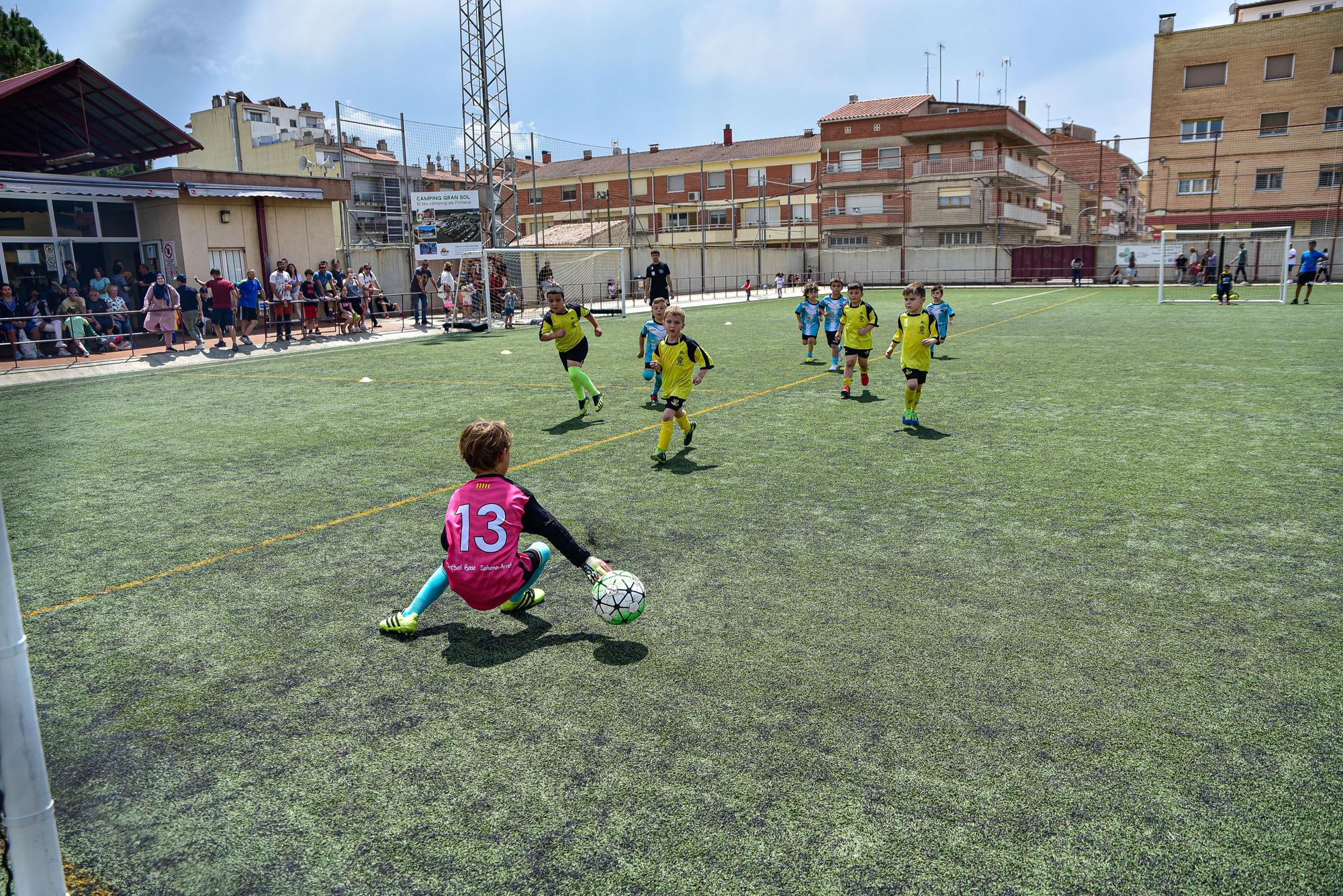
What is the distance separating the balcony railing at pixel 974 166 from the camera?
56000 millimetres

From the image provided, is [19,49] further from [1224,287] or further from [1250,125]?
[1250,125]

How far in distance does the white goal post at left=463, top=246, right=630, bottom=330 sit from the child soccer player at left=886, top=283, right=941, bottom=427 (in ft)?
67.0

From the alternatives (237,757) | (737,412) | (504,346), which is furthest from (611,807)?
(504,346)

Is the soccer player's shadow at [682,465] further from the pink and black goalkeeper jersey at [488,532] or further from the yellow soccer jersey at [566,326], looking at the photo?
the pink and black goalkeeper jersey at [488,532]

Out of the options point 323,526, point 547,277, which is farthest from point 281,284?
point 323,526

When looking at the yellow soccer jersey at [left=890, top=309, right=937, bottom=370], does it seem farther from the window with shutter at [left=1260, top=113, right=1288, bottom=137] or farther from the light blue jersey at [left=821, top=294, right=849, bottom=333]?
the window with shutter at [left=1260, top=113, right=1288, bottom=137]

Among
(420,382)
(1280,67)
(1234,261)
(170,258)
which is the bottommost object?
(420,382)

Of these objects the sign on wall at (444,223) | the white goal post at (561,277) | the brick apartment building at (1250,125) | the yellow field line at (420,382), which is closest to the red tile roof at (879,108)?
the brick apartment building at (1250,125)

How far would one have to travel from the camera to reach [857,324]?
12992 mm

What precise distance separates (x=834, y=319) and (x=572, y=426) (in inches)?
267

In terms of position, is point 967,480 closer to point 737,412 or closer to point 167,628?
point 737,412

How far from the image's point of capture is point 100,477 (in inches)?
366

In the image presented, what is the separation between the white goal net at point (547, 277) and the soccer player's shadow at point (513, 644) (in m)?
24.4

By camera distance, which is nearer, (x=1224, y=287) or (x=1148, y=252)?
(x=1224, y=287)
